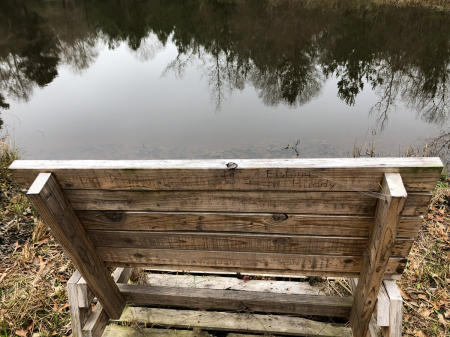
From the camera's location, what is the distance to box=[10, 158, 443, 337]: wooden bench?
1.23m

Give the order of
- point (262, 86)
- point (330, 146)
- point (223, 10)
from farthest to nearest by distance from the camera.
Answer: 1. point (223, 10)
2. point (262, 86)
3. point (330, 146)

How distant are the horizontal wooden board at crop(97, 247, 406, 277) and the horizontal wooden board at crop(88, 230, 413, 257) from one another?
0.11 ft

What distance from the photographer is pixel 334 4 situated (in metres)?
15.4

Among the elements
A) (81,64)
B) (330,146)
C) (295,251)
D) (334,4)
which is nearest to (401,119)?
(330,146)

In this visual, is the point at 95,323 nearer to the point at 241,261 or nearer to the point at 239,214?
the point at 241,261

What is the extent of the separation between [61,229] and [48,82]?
1143 cm

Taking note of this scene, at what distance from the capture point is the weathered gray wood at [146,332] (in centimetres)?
220

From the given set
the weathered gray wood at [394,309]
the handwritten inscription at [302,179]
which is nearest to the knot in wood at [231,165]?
the handwritten inscription at [302,179]

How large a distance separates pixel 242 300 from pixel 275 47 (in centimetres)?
1178

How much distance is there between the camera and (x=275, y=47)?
40.3 feet

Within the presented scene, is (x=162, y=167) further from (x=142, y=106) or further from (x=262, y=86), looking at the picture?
(x=262, y=86)

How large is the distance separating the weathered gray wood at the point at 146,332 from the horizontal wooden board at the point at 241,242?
909 mm

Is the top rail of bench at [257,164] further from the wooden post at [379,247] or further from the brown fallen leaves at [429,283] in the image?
the brown fallen leaves at [429,283]

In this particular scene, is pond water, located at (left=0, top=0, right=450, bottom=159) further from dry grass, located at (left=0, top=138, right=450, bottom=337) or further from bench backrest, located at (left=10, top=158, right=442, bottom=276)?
bench backrest, located at (left=10, top=158, right=442, bottom=276)
